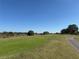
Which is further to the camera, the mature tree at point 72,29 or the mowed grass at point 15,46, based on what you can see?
the mature tree at point 72,29

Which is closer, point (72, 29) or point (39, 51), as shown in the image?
point (39, 51)

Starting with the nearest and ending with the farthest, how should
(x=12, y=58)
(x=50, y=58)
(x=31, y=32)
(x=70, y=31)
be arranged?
1. (x=12, y=58)
2. (x=50, y=58)
3. (x=31, y=32)
4. (x=70, y=31)

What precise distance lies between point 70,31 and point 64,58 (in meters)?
147

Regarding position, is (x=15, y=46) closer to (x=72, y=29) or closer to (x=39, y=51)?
(x=39, y=51)

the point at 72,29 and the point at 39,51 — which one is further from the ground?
the point at 72,29

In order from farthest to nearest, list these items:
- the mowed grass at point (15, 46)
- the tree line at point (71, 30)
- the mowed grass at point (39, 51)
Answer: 1. the tree line at point (71, 30)
2. the mowed grass at point (15, 46)
3. the mowed grass at point (39, 51)

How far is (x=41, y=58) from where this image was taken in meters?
16.0

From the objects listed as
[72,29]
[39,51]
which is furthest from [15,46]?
[72,29]

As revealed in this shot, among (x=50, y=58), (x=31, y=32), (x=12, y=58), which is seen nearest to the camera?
(x=12, y=58)

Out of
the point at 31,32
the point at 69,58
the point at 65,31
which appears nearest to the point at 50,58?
the point at 69,58

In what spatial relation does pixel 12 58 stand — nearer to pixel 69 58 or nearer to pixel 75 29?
pixel 69 58

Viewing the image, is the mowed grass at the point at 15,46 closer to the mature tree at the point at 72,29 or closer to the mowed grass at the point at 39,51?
the mowed grass at the point at 39,51

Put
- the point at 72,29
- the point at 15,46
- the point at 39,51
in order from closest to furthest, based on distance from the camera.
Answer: the point at 39,51, the point at 15,46, the point at 72,29

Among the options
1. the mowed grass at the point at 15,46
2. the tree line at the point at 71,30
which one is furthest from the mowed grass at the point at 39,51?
the tree line at the point at 71,30
